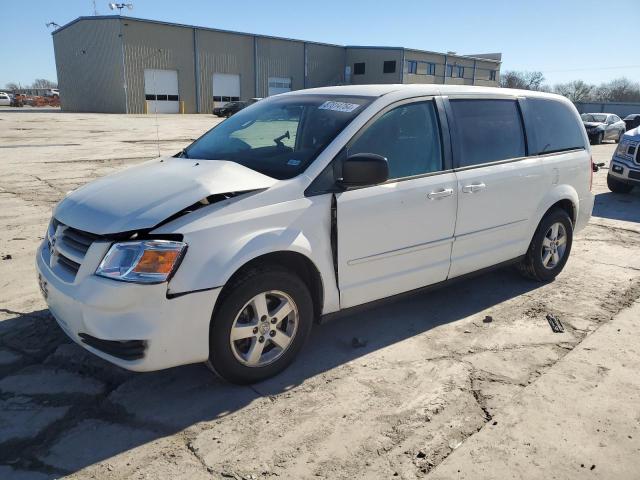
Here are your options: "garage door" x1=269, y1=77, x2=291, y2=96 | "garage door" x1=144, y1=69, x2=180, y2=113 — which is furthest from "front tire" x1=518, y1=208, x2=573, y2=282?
"garage door" x1=269, y1=77, x2=291, y2=96

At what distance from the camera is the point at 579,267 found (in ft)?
18.6

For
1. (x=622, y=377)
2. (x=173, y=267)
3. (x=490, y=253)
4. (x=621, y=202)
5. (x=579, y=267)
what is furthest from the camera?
(x=621, y=202)

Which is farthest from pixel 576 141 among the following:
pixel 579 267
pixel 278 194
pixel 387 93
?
pixel 278 194

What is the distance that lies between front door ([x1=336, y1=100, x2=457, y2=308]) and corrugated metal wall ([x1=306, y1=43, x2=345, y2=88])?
51.9 metres

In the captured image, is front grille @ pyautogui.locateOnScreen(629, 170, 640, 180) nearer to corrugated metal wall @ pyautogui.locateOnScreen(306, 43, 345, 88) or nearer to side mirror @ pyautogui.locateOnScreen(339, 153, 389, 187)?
side mirror @ pyautogui.locateOnScreen(339, 153, 389, 187)

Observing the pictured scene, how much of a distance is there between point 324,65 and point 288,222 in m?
56.3

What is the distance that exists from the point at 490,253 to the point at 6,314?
399cm

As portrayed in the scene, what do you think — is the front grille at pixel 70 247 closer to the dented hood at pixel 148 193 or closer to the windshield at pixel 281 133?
the dented hood at pixel 148 193

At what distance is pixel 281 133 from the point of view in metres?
4.04

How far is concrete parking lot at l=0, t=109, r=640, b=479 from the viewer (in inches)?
99.6

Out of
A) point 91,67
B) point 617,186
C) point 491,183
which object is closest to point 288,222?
point 491,183

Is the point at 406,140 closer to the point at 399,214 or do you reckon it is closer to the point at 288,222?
the point at 399,214

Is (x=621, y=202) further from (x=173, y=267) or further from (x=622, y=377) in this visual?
(x=173, y=267)

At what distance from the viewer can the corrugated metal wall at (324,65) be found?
2151 inches
